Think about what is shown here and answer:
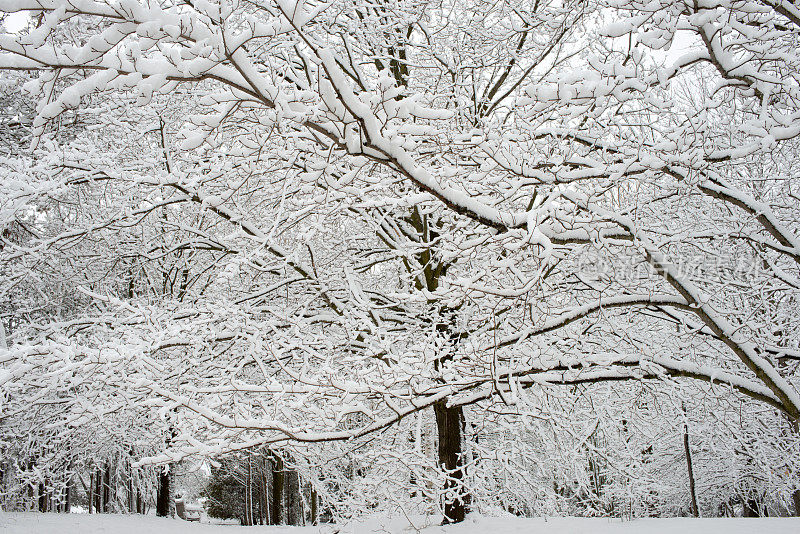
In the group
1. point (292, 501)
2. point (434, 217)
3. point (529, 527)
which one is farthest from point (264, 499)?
point (434, 217)

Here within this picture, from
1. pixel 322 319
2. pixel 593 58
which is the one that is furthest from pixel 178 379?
pixel 593 58

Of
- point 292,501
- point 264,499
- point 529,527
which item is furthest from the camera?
point 292,501

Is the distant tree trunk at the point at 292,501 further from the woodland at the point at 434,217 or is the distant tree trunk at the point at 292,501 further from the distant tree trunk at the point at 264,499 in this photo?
the woodland at the point at 434,217

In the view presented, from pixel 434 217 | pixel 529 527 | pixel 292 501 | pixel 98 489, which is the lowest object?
pixel 292 501

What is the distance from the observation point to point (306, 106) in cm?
255

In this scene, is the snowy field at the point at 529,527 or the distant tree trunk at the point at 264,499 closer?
the snowy field at the point at 529,527

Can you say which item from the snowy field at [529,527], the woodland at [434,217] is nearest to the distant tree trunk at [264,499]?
the snowy field at [529,527]

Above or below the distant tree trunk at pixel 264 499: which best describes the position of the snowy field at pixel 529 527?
above

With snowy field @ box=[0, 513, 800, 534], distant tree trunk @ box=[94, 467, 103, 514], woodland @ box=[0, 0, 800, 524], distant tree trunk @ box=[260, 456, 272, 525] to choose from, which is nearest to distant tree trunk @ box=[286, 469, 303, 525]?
distant tree trunk @ box=[260, 456, 272, 525]

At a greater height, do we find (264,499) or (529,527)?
Result: (529,527)

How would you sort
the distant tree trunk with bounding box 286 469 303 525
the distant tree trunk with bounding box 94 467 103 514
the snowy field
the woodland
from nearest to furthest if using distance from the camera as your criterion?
the woodland, the snowy field, the distant tree trunk with bounding box 94 467 103 514, the distant tree trunk with bounding box 286 469 303 525

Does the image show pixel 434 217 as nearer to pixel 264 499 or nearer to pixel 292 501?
pixel 264 499

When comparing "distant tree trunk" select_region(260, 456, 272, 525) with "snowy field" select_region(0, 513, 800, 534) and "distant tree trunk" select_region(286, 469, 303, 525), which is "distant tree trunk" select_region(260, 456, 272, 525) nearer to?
"distant tree trunk" select_region(286, 469, 303, 525)

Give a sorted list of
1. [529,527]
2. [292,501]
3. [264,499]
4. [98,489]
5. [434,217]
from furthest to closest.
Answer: [292,501]
[264,499]
[98,489]
[529,527]
[434,217]
